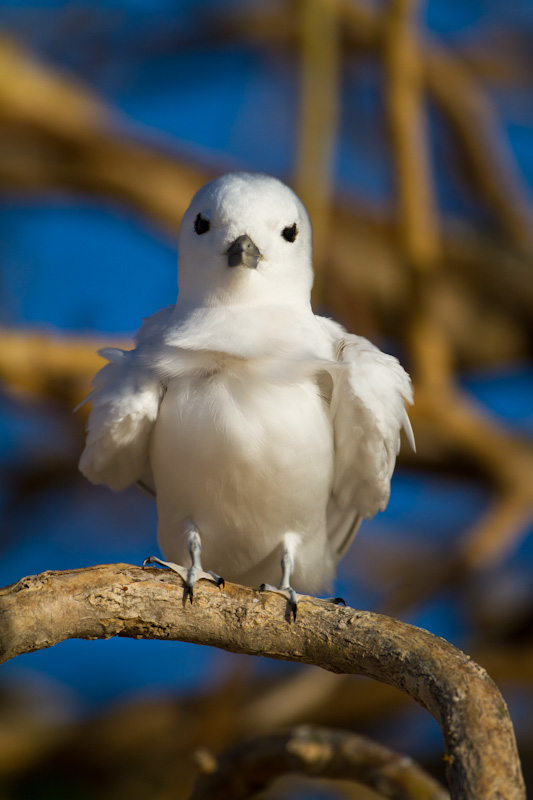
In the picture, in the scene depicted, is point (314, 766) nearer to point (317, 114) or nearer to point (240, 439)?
point (240, 439)

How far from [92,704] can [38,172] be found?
5339 mm

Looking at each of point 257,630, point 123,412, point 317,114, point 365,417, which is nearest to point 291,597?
point 257,630

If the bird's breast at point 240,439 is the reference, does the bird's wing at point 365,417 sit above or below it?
above

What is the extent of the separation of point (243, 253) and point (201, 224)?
245 millimetres

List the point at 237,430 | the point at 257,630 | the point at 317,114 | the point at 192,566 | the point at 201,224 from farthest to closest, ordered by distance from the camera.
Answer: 1. the point at 317,114
2. the point at 201,224
3. the point at 237,430
4. the point at 192,566
5. the point at 257,630

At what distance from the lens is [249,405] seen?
2.41 meters

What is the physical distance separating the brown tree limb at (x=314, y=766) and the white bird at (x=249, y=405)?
0.46m

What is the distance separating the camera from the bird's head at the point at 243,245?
2586 millimetres

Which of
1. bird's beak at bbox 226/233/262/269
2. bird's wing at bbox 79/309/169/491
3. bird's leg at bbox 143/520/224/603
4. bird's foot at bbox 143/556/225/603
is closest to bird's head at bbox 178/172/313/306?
bird's beak at bbox 226/233/262/269

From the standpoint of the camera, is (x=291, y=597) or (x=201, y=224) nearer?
(x=291, y=597)

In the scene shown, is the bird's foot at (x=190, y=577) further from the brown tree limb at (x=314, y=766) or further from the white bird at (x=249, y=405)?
the brown tree limb at (x=314, y=766)

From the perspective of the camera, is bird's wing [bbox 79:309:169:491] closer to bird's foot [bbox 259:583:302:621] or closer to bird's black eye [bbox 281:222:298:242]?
bird's black eye [bbox 281:222:298:242]

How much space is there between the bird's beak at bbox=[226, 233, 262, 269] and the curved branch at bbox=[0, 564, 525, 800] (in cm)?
95

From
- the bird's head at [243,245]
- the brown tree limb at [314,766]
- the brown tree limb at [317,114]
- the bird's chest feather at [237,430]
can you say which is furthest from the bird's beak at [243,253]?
the brown tree limb at [317,114]
